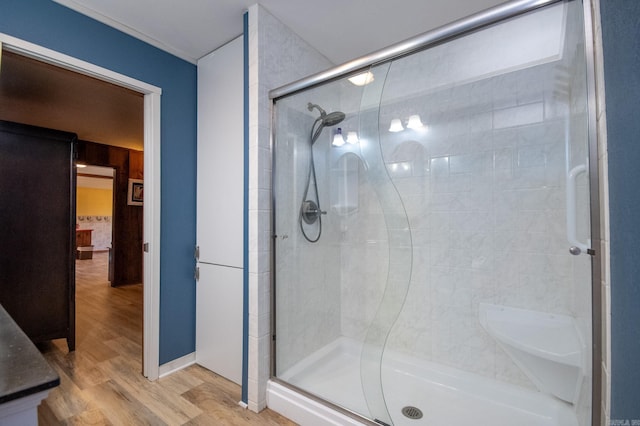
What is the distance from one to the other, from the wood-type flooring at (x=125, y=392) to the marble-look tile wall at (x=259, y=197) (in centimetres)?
25

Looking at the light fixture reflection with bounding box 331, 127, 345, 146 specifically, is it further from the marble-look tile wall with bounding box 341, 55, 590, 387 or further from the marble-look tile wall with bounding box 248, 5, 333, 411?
the marble-look tile wall with bounding box 248, 5, 333, 411

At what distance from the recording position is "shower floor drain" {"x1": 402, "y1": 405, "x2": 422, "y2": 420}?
1.61m

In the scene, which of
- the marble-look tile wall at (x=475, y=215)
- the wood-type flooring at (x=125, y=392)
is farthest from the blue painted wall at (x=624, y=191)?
the wood-type flooring at (x=125, y=392)

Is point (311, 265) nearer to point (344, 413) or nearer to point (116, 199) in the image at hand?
point (344, 413)

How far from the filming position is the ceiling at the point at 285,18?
169cm

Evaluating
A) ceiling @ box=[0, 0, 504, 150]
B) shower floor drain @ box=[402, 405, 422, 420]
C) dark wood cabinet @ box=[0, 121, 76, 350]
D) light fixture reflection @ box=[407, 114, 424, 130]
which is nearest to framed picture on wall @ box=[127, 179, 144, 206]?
ceiling @ box=[0, 0, 504, 150]

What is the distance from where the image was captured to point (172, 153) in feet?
6.99

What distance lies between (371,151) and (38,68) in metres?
3.00

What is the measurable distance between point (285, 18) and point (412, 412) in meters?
2.64

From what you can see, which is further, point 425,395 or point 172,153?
point 172,153

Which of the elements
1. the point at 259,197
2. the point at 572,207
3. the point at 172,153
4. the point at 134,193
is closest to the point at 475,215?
the point at 572,207

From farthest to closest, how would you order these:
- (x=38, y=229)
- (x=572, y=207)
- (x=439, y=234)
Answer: (x=38, y=229)
(x=439, y=234)
(x=572, y=207)

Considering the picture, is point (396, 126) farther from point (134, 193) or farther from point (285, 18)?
point (134, 193)

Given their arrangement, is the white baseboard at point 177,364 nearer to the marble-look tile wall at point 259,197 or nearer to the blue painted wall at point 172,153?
the blue painted wall at point 172,153
